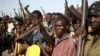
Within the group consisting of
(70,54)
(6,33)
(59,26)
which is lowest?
(6,33)

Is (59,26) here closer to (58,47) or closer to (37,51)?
(58,47)

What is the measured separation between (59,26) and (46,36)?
52 centimetres

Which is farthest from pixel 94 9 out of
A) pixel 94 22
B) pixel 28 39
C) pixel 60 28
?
pixel 28 39

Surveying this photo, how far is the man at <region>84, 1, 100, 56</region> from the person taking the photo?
457 cm

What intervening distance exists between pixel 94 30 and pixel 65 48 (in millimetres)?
732

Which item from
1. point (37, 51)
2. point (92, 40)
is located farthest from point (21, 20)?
point (92, 40)

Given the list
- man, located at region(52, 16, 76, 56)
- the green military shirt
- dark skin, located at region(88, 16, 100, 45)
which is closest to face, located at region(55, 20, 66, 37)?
man, located at region(52, 16, 76, 56)

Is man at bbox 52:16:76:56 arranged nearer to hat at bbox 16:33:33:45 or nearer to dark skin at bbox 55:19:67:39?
Result: dark skin at bbox 55:19:67:39

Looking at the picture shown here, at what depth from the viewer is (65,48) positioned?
207 inches

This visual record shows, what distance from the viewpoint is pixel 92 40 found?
4746 mm

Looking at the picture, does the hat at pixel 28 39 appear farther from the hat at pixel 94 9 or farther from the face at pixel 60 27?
the hat at pixel 94 9

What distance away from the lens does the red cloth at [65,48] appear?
5195 mm

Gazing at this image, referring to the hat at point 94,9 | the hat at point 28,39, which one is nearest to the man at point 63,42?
→ the hat at point 94,9

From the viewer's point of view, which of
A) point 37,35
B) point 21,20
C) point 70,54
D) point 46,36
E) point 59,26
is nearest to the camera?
point 70,54
